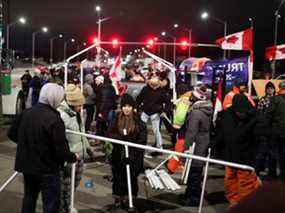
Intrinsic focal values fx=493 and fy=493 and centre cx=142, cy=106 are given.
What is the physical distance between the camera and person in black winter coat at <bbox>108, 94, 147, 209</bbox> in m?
6.87

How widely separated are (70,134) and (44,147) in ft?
3.33

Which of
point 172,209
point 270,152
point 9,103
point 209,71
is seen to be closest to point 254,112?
point 172,209

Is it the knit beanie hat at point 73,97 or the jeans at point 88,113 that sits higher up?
the knit beanie hat at point 73,97

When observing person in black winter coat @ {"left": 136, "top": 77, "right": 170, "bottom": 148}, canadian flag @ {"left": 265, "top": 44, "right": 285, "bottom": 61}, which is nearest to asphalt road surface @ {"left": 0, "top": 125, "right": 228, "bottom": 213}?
person in black winter coat @ {"left": 136, "top": 77, "right": 170, "bottom": 148}

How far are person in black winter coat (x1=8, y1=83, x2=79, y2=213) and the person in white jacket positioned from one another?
0.83 meters

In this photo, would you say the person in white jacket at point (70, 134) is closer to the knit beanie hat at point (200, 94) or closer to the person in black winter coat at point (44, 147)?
the person in black winter coat at point (44, 147)

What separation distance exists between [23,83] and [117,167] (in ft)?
47.6

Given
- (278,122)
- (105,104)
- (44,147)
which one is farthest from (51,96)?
(105,104)

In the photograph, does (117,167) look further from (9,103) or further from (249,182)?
(9,103)

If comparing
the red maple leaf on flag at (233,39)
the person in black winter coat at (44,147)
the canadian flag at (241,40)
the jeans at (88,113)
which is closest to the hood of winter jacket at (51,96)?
the person in black winter coat at (44,147)

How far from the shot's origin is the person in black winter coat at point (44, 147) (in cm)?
516

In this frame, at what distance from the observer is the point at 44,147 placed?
517 centimetres

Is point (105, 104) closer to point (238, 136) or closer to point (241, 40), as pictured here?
point (241, 40)

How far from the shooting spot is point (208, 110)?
24.9ft
